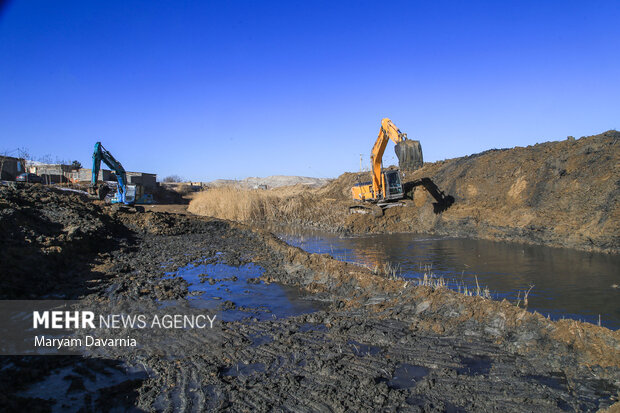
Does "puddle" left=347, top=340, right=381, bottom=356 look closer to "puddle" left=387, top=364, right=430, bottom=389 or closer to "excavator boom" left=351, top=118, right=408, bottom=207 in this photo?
"puddle" left=387, top=364, right=430, bottom=389

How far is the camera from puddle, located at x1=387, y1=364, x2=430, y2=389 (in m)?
4.26

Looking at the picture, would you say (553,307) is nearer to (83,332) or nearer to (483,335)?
(483,335)

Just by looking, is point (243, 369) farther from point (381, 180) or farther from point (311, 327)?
point (381, 180)

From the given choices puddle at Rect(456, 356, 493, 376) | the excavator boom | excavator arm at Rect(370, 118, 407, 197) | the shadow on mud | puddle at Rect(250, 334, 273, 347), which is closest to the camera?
puddle at Rect(456, 356, 493, 376)

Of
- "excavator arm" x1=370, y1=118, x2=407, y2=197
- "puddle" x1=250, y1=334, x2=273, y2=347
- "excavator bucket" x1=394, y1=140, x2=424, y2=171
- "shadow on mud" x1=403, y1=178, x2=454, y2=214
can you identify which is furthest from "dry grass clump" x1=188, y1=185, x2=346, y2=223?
"puddle" x1=250, y1=334, x2=273, y2=347

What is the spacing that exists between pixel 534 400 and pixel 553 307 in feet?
12.3

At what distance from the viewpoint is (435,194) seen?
20.4 metres

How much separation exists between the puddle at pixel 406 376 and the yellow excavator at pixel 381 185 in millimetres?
12012

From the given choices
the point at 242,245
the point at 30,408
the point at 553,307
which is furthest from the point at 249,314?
the point at 242,245

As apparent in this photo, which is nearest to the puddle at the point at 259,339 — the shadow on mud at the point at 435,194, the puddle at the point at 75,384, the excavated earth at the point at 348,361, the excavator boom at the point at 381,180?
the excavated earth at the point at 348,361

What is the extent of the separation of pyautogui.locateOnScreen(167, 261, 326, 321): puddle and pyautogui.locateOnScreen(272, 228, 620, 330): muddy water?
3328mm

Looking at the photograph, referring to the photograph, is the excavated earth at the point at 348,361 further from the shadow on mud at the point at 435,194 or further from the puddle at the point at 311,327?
the shadow on mud at the point at 435,194

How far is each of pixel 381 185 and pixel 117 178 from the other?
13.9 meters

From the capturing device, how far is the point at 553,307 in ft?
22.8
